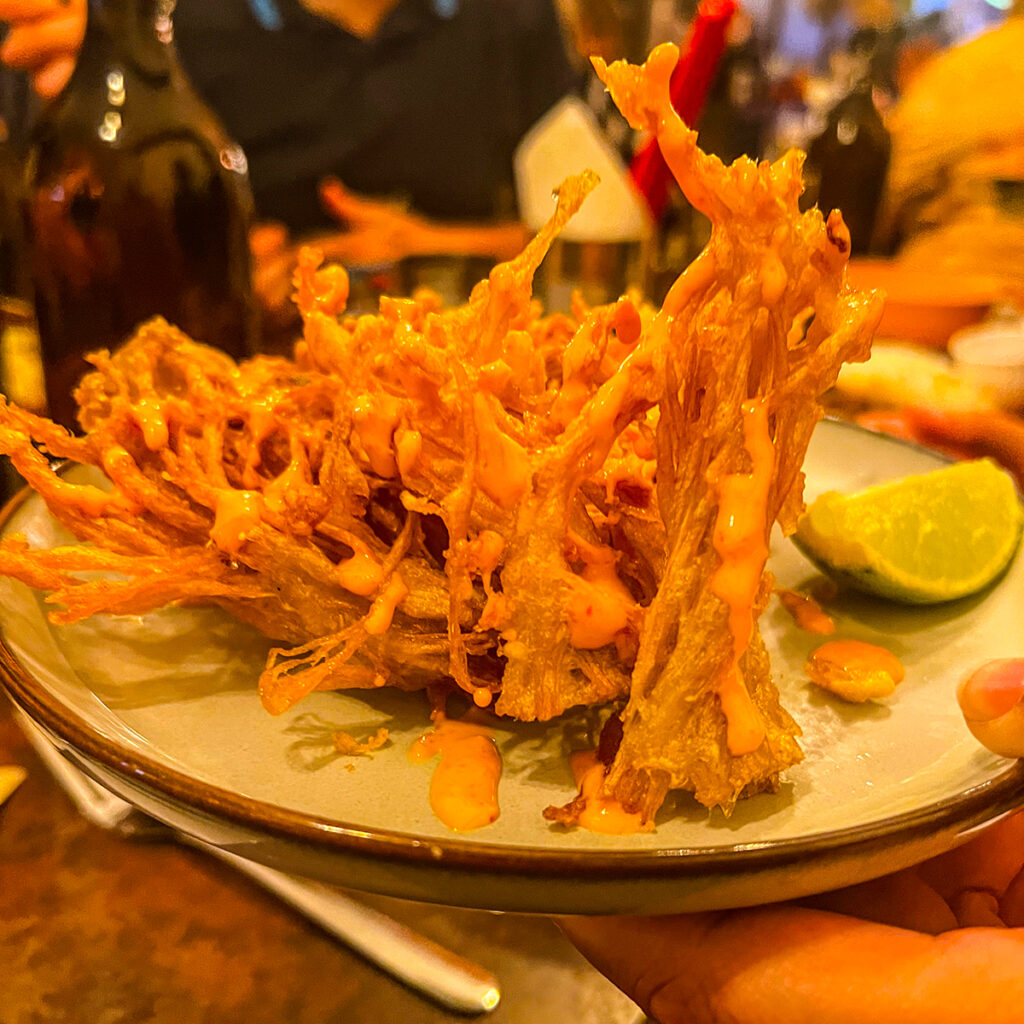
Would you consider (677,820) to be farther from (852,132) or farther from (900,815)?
(852,132)

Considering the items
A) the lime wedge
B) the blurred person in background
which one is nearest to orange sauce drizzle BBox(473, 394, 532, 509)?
the lime wedge

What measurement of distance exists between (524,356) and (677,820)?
0.37 m

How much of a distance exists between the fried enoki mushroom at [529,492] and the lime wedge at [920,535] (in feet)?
0.83

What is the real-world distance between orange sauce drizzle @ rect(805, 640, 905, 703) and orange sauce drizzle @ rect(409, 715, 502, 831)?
31 cm

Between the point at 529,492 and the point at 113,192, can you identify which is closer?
the point at 529,492

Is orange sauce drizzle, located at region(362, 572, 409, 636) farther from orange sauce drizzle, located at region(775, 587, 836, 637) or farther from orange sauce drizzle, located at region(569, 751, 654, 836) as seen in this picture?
orange sauce drizzle, located at region(775, 587, 836, 637)

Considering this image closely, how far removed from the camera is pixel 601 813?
62 cm

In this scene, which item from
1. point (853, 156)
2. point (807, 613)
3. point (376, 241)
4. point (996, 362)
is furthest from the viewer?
point (853, 156)

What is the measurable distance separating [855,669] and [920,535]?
0.22 meters

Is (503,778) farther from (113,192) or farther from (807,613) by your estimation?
(113,192)

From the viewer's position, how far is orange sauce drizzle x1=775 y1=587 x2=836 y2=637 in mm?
897

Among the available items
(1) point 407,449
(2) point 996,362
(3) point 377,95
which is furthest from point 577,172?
(3) point 377,95

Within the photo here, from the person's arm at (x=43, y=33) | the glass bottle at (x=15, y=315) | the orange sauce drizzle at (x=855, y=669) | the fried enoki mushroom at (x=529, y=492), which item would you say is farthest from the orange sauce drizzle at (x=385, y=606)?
the person's arm at (x=43, y=33)

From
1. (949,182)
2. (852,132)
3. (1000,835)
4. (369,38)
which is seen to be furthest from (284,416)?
(949,182)
